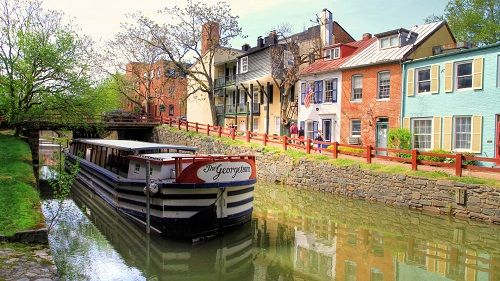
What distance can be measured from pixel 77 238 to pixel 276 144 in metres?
15.3

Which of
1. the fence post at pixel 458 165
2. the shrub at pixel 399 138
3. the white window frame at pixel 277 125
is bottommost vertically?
the fence post at pixel 458 165

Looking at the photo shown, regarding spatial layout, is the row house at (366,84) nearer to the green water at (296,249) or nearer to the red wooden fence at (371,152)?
the red wooden fence at (371,152)

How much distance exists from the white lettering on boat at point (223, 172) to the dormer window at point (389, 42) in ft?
54.3

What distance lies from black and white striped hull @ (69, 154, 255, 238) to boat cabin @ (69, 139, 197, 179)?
614 millimetres

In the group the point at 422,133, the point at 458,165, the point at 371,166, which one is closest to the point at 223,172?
the point at 371,166

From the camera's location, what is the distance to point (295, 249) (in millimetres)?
10633

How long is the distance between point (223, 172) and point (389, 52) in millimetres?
16999

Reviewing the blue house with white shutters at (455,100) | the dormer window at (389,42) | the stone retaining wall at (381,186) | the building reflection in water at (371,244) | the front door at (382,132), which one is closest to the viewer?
the building reflection in water at (371,244)

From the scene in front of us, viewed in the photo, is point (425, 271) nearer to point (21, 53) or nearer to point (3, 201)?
point (3, 201)

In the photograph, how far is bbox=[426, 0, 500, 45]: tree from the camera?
3222 cm

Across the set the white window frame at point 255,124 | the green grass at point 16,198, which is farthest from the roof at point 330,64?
the green grass at point 16,198

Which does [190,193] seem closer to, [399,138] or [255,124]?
[399,138]

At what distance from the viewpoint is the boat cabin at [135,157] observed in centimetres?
1146

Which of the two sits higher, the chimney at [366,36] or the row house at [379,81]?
the chimney at [366,36]
